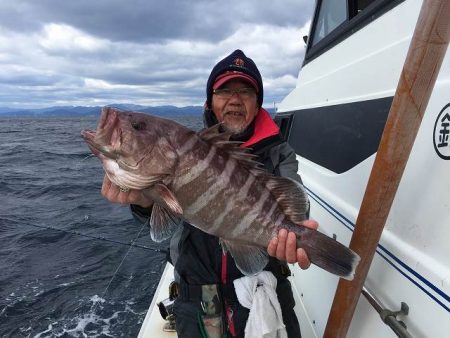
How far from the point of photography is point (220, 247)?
3.03 m

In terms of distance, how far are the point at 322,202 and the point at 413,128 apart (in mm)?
2123

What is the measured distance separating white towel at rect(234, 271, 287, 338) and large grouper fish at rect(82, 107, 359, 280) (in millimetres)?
446

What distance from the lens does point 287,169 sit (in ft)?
9.69

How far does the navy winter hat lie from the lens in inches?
126

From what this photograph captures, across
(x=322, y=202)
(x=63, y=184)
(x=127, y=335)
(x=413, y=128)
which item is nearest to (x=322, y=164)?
(x=322, y=202)

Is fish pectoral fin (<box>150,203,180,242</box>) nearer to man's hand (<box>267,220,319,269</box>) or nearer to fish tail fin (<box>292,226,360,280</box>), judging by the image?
man's hand (<box>267,220,319,269</box>)

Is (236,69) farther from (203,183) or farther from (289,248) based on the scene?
(289,248)

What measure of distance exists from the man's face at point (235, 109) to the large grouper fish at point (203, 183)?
0.66 meters

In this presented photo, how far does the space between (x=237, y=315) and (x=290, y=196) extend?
1202 mm

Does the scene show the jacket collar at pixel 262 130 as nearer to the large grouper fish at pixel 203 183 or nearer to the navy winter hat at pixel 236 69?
the navy winter hat at pixel 236 69

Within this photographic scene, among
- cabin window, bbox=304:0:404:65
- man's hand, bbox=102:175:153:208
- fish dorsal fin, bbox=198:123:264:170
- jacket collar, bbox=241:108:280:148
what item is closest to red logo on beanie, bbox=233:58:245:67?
jacket collar, bbox=241:108:280:148

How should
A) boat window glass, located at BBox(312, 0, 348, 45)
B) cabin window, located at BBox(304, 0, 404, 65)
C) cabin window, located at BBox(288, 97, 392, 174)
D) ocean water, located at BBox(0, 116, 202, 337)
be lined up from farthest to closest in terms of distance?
ocean water, located at BBox(0, 116, 202, 337)
boat window glass, located at BBox(312, 0, 348, 45)
cabin window, located at BBox(304, 0, 404, 65)
cabin window, located at BBox(288, 97, 392, 174)

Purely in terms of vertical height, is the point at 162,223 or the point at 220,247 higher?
the point at 162,223

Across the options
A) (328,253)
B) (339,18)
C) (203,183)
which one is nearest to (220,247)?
(203,183)
